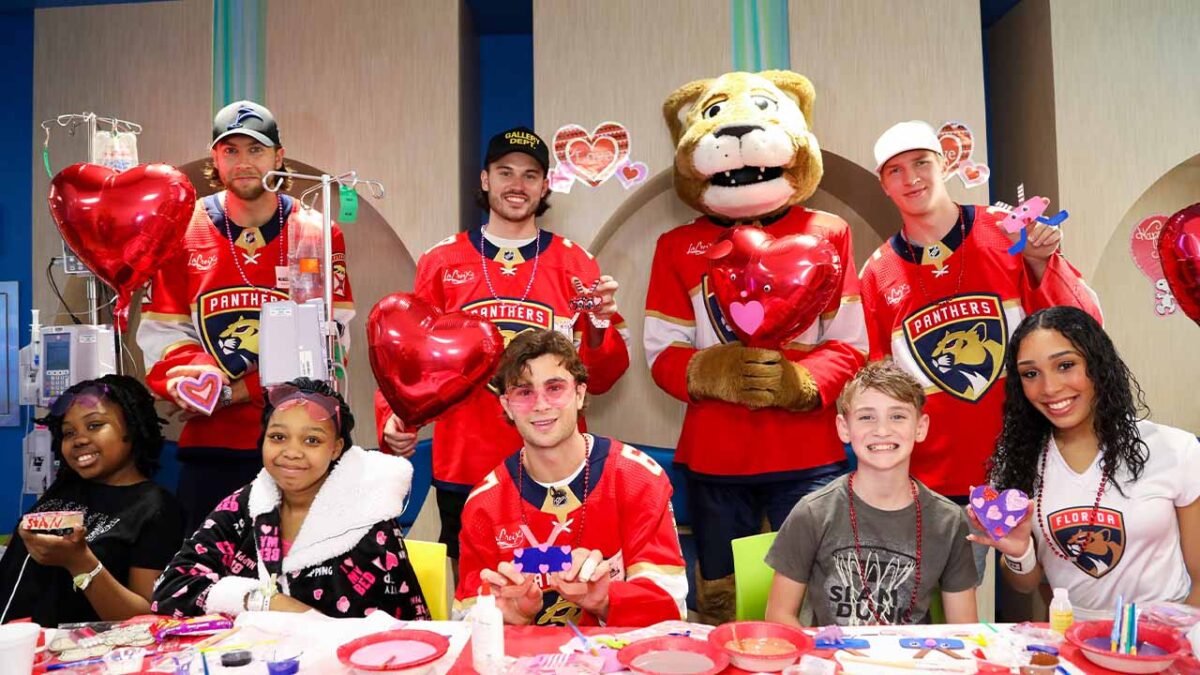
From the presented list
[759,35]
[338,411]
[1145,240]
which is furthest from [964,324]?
[338,411]

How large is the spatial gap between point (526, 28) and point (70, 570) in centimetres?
309

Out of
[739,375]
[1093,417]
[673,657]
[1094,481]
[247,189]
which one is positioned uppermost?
[247,189]

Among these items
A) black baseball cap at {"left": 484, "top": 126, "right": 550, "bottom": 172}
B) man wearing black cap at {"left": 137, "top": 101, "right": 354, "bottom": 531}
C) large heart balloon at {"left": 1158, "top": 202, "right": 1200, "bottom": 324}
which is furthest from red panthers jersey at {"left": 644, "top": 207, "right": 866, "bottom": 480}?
man wearing black cap at {"left": 137, "top": 101, "right": 354, "bottom": 531}

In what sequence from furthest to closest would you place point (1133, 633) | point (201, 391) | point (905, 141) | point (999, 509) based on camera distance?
point (905, 141) < point (201, 391) < point (999, 509) < point (1133, 633)

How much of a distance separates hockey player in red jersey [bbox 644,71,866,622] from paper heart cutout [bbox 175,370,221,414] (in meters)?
1.45

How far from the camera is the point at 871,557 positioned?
6.81ft

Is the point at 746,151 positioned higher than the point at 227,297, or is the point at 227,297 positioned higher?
the point at 746,151

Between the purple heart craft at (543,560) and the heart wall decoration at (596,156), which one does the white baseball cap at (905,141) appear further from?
the purple heart craft at (543,560)

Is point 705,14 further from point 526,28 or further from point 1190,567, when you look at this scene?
point 1190,567

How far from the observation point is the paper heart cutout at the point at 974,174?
3521 mm

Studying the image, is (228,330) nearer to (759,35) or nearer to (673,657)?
(673,657)

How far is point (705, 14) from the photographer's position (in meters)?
3.64

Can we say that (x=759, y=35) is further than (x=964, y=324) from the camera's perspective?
Yes

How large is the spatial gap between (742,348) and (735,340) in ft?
0.38
